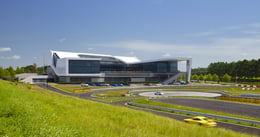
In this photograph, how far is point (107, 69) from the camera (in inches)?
4119

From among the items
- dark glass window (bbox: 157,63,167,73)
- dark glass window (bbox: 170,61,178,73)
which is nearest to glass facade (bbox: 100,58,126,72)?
dark glass window (bbox: 157,63,167,73)

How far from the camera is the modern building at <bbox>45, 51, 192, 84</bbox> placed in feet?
273

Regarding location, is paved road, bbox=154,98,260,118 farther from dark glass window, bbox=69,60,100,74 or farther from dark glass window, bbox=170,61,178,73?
dark glass window, bbox=170,61,178,73

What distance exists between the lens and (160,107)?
31.2 meters

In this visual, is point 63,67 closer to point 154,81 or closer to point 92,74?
point 92,74

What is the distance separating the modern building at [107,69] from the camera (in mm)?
83062

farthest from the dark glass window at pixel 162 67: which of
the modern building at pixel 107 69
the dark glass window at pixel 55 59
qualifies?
the dark glass window at pixel 55 59

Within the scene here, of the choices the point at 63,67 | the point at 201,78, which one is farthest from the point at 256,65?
the point at 63,67

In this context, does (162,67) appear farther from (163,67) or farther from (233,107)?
(233,107)

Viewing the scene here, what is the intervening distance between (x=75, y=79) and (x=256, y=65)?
307ft

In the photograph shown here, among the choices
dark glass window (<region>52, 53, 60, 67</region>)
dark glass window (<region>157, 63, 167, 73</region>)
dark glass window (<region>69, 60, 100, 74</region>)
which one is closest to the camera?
dark glass window (<region>69, 60, 100, 74</region>)

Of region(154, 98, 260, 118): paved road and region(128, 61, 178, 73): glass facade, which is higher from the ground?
region(128, 61, 178, 73): glass facade

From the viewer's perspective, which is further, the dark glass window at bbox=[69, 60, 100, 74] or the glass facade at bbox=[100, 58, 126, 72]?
the glass facade at bbox=[100, 58, 126, 72]

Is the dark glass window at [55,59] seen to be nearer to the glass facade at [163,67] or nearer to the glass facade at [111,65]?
the glass facade at [111,65]
